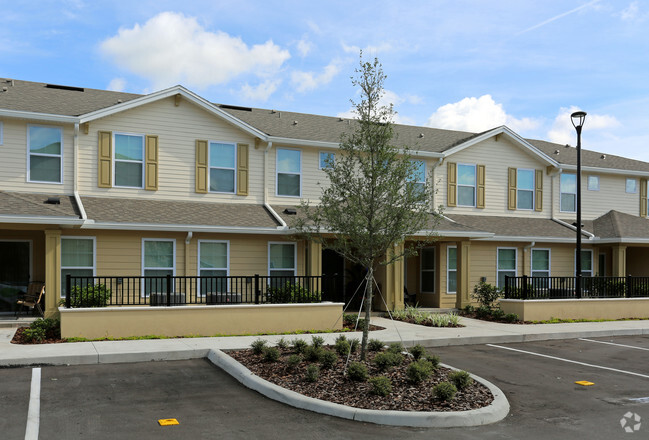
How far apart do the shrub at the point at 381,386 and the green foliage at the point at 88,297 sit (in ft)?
26.1

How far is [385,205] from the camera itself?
10047 mm

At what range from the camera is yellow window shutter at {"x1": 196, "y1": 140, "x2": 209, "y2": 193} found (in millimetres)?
18203

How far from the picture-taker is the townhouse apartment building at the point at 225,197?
16141 mm

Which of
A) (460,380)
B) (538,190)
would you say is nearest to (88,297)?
(460,380)

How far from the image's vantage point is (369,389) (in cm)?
827

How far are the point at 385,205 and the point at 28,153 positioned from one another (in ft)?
36.3

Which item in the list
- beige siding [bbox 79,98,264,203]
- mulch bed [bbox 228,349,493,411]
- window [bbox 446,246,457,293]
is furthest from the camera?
window [bbox 446,246,457,293]

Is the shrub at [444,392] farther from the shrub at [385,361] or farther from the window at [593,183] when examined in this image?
the window at [593,183]

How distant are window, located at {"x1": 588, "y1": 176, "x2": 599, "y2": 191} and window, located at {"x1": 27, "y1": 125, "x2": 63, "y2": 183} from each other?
19785 millimetres

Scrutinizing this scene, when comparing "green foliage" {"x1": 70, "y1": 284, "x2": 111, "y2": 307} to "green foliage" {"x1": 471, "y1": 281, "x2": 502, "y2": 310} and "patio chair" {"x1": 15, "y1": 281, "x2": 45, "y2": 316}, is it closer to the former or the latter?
"patio chair" {"x1": 15, "y1": 281, "x2": 45, "y2": 316}

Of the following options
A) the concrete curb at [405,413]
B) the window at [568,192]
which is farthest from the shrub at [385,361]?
the window at [568,192]

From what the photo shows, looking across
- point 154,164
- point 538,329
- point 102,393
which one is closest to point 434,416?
point 102,393

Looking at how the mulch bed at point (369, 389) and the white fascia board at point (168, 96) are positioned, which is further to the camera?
the white fascia board at point (168, 96)

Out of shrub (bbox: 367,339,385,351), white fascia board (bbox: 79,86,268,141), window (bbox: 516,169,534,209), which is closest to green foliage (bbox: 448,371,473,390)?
shrub (bbox: 367,339,385,351)
